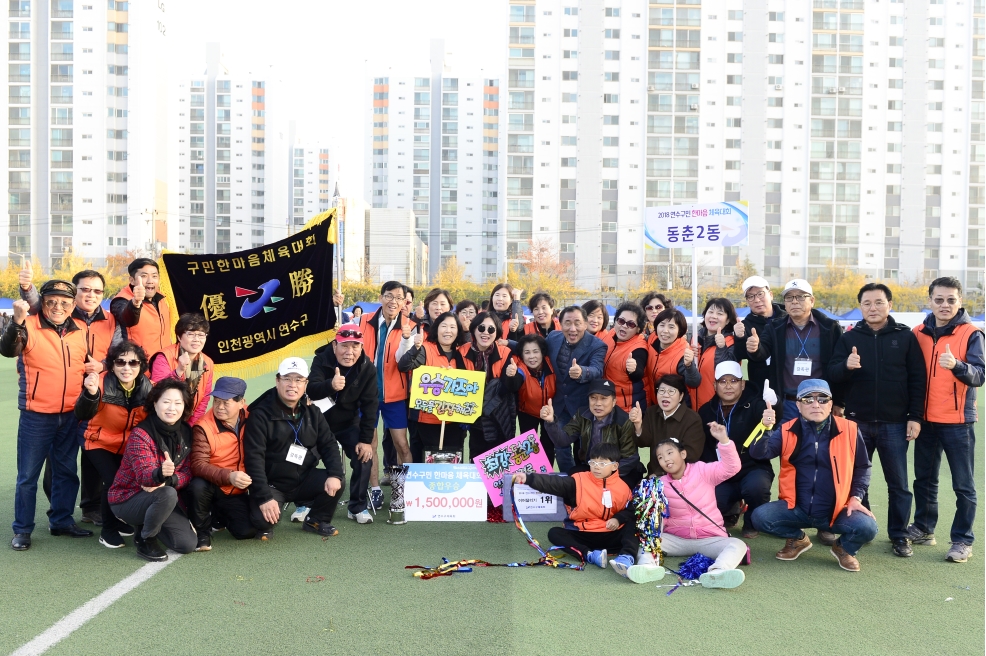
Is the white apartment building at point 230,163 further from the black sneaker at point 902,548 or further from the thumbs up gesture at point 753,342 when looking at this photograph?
the black sneaker at point 902,548

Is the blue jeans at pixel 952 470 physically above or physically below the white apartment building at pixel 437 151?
below

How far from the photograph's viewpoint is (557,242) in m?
70.6

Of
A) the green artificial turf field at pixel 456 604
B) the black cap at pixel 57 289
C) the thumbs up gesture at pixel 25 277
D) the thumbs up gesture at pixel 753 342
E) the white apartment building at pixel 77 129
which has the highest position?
the white apartment building at pixel 77 129

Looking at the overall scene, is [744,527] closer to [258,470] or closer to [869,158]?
[258,470]

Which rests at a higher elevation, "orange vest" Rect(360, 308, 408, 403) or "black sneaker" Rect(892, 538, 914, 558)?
"orange vest" Rect(360, 308, 408, 403)

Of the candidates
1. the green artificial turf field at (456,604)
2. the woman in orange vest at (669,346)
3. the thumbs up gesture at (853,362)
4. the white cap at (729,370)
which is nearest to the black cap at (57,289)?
the green artificial turf field at (456,604)

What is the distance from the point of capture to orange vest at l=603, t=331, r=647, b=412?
7.31 m

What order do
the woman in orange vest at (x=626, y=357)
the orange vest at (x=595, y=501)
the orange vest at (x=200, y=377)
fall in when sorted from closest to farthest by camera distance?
the orange vest at (x=595, y=501)
the orange vest at (x=200, y=377)
the woman in orange vest at (x=626, y=357)

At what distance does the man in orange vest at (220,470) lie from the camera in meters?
5.89

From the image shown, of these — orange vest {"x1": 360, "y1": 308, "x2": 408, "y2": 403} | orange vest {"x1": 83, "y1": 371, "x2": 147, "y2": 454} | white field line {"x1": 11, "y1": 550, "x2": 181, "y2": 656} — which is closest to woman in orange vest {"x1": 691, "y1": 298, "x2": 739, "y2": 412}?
orange vest {"x1": 360, "y1": 308, "x2": 408, "y2": 403}

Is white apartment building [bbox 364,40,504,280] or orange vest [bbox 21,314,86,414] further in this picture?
white apartment building [bbox 364,40,504,280]

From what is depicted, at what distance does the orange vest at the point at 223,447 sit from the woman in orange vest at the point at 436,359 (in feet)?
5.28

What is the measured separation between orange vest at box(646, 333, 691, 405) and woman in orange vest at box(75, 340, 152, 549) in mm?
4063

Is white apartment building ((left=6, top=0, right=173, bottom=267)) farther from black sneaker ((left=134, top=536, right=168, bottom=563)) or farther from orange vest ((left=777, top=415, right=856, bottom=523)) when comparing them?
orange vest ((left=777, top=415, right=856, bottom=523))
